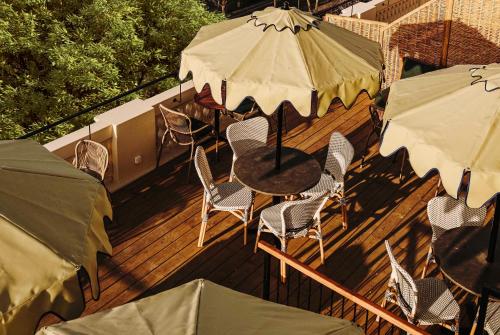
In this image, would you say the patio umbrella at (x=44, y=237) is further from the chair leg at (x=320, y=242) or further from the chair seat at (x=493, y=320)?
the chair seat at (x=493, y=320)

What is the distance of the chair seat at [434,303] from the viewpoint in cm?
661

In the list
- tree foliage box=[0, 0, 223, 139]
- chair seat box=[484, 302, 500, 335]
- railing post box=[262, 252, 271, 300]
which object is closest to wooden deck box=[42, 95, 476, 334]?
railing post box=[262, 252, 271, 300]

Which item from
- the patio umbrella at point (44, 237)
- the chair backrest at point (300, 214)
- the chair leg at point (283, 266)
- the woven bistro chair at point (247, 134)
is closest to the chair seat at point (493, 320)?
the chair backrest at point (300, 214)

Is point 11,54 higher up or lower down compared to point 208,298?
lower down

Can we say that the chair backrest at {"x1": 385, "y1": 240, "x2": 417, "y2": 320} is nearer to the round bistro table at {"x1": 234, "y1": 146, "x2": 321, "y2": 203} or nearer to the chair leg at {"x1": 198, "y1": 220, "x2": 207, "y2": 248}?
the round bistro table at {"x1": 234, "y1": 146, "x2": 321, "y2": 203}

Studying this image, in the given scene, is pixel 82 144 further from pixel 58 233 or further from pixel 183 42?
pixel 183 42

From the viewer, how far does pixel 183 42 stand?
61.5ft

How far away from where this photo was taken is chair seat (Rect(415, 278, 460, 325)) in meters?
6.61

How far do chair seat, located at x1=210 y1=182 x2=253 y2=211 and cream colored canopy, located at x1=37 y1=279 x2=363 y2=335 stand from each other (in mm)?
3657

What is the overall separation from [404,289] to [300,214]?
5.08 ft

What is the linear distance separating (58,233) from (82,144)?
3.95 meters

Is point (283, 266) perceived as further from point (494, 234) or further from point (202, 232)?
point (494, 234)

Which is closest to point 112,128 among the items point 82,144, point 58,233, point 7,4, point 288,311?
point 82,144

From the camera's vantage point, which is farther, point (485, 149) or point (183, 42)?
point (183, 42)
